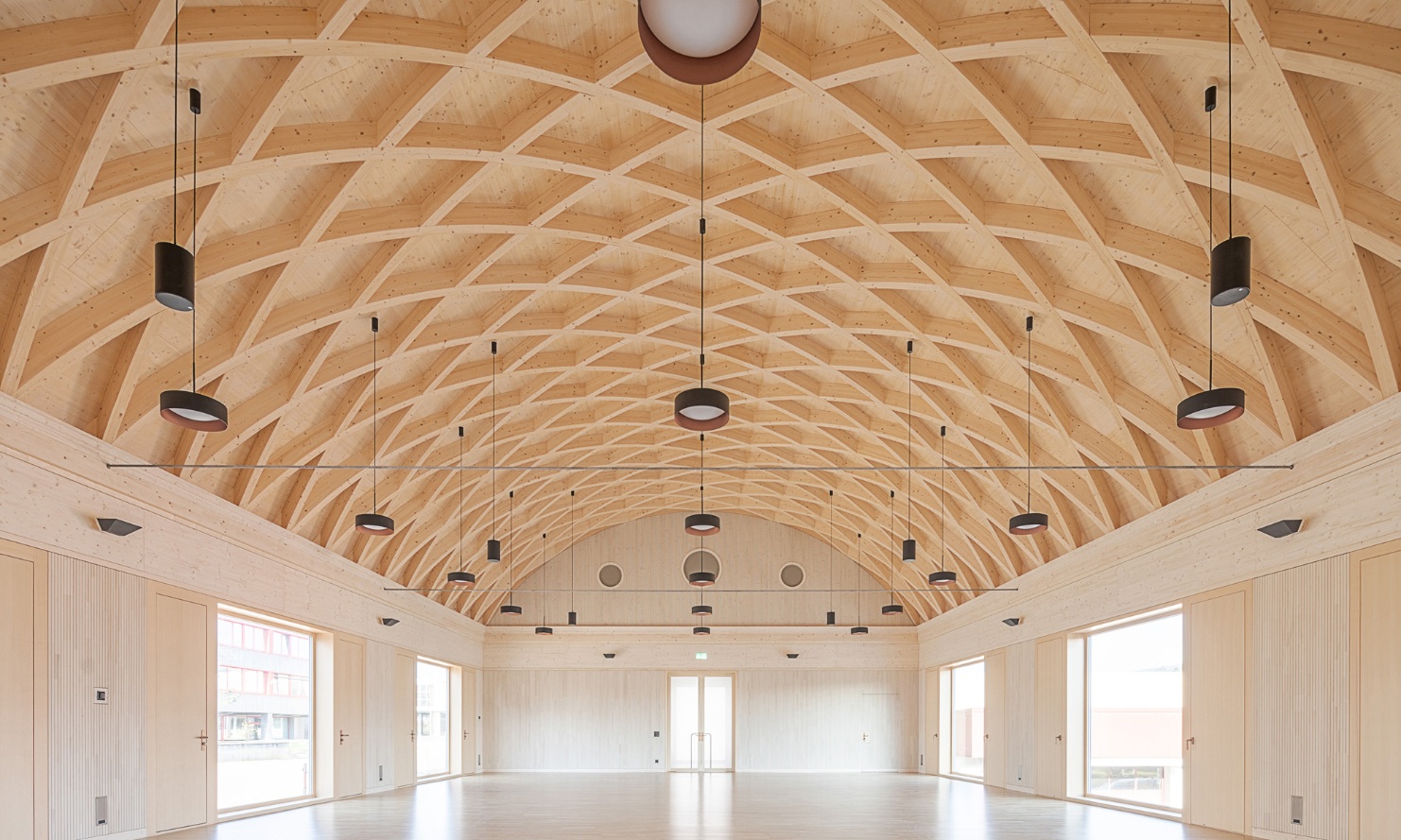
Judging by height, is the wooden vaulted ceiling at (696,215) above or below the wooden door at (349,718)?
above

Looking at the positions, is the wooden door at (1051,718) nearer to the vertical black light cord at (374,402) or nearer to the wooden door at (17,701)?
the vertical black light cord at (374,402)

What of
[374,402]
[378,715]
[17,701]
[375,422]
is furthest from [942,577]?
[17,701]

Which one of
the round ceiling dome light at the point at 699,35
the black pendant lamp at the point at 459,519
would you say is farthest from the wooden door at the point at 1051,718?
the round ceiling dome light at the point at 699,35

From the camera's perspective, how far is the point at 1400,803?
34.6 feet

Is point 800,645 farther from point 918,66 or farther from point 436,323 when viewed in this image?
point 918,66

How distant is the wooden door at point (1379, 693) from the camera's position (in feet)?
35.2

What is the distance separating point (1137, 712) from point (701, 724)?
1922cm

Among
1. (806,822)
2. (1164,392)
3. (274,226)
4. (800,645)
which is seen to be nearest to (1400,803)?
(1164,392)

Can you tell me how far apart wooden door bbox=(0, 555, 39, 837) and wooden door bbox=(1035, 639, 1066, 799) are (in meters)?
18.6

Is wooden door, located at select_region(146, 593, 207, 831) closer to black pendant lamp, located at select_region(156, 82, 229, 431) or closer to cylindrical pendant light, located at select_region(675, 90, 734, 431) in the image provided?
black pendant lamp, located at select_region(156, 82, 229, 431)

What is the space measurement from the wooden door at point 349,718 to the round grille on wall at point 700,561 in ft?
49.3

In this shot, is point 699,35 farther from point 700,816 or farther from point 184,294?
point 700,816

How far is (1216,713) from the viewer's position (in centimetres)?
1489

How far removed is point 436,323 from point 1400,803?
46.0 feet
